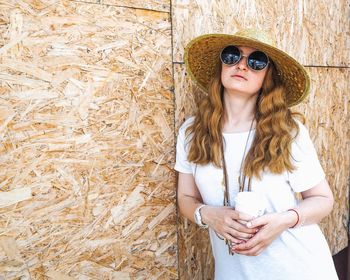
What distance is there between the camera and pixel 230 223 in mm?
1682

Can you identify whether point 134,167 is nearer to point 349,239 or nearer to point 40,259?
point 40,259

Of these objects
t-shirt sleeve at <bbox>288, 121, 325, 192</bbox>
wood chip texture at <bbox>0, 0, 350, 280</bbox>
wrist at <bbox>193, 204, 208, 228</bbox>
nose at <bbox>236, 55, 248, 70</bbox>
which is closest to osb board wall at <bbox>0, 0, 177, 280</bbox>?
wood chip texture at <bbox>0, 0, 350, 280</bbox>

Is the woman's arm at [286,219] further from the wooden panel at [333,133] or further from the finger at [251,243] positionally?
the wooden panel at [333,133]

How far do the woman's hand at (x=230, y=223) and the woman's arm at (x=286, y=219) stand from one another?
0.03m

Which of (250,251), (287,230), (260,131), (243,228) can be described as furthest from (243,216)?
(260,131)

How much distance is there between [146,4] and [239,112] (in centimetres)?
76

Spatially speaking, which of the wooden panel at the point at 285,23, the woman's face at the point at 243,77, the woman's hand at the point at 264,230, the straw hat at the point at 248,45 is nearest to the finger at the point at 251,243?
the woman's hand at the point at 264,230

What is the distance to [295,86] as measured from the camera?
199cm

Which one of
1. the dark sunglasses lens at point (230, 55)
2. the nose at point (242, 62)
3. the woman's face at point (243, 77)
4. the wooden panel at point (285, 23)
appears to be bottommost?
the woman's face at point (243, 77)

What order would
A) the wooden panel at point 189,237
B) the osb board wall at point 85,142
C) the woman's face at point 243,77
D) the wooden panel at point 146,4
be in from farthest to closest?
1. the wooden panel at point 189,237
2. the wooden panel at point 146,4
3. the woman's face at point 243,77
4. the osb board wall at point 85,142

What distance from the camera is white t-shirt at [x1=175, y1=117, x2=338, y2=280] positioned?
69.8 inches

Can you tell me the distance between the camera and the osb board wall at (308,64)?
2334 mm

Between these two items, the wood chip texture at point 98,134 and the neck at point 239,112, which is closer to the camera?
the wood chip texture at point 98,134

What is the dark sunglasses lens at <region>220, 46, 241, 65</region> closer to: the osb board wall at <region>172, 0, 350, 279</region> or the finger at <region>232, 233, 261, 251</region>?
the osb board wall at <region>172, 0, 350, 279</region>
